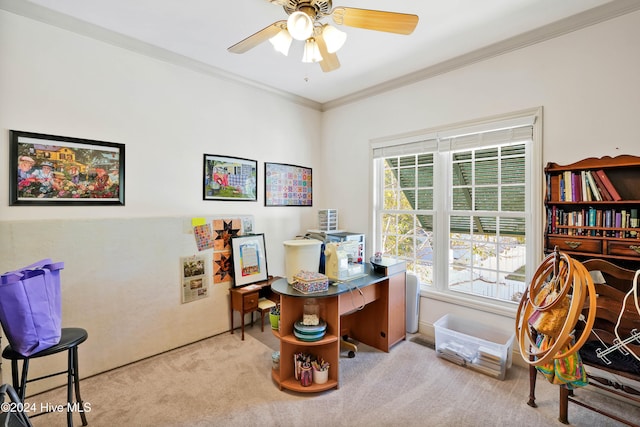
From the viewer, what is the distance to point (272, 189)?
377 cm

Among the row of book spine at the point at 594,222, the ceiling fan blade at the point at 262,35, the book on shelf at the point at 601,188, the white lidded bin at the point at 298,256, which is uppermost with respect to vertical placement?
the ceiling fan blade at the point at 262,35

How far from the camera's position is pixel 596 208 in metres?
2.20

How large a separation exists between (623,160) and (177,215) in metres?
3.59

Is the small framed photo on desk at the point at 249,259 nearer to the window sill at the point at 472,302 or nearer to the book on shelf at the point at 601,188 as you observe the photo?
the window sill at the point at 472,302

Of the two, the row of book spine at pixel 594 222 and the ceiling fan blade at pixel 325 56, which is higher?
the ceiling fan blade at pixel 325 56

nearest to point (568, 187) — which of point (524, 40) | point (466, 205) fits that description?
point (466, 205)

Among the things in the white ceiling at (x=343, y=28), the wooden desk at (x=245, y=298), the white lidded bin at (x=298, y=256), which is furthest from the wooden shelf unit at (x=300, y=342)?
the white ceiling at (x=343, y=28)

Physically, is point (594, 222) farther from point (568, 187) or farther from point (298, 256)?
point (298, 256)

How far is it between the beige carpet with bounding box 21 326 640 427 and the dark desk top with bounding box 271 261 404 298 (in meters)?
0.73

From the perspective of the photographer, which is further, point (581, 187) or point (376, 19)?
point (581, 187)

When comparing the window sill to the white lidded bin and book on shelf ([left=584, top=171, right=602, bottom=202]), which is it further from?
the white lidded bin

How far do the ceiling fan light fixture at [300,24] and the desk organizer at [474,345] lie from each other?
262 centimetres

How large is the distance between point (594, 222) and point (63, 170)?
12.9 ft

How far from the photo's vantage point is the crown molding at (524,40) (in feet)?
7.13
